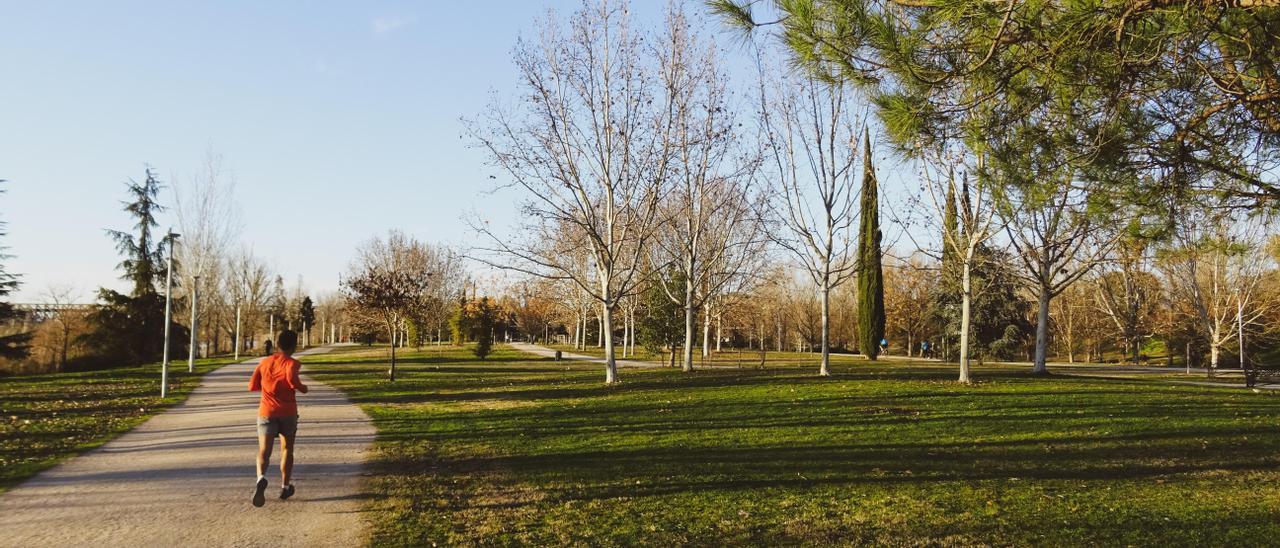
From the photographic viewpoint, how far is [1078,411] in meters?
13.2

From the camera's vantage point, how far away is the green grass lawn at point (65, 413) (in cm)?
973

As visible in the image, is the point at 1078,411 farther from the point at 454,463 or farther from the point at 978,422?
the point at 454,463

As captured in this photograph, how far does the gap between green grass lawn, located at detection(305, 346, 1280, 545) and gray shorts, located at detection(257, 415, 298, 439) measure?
1.07 m

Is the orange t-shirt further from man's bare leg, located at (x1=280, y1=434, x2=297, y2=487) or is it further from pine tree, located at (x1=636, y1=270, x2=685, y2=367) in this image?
pine tree, located at (x1=636, y1=270, x2=685, y2=367)

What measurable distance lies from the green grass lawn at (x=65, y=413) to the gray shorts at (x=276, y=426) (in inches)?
119

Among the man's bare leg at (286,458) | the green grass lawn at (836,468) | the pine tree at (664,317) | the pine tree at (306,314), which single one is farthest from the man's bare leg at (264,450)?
the pine tree at (306,314)

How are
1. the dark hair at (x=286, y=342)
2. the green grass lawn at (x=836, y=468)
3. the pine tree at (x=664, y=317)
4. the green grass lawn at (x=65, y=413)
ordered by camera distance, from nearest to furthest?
the green grass lawn at (x=836, y=468) < the dark hair at (x=286, y=342) < the green grass lawn at (x=65, y=413) < the pine tree at (x=664, y=317)

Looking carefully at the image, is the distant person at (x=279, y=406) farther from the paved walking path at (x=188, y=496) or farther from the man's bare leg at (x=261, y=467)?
the paved walking path at (x=188, y=496)

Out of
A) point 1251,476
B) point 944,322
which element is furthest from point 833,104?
point 944,322

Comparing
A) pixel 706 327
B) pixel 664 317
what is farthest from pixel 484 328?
pixel 664 317

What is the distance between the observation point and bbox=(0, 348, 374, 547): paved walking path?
239 inches

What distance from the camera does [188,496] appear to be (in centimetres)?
740

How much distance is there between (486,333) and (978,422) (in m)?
29.1

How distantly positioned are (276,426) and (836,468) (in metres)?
6.10
